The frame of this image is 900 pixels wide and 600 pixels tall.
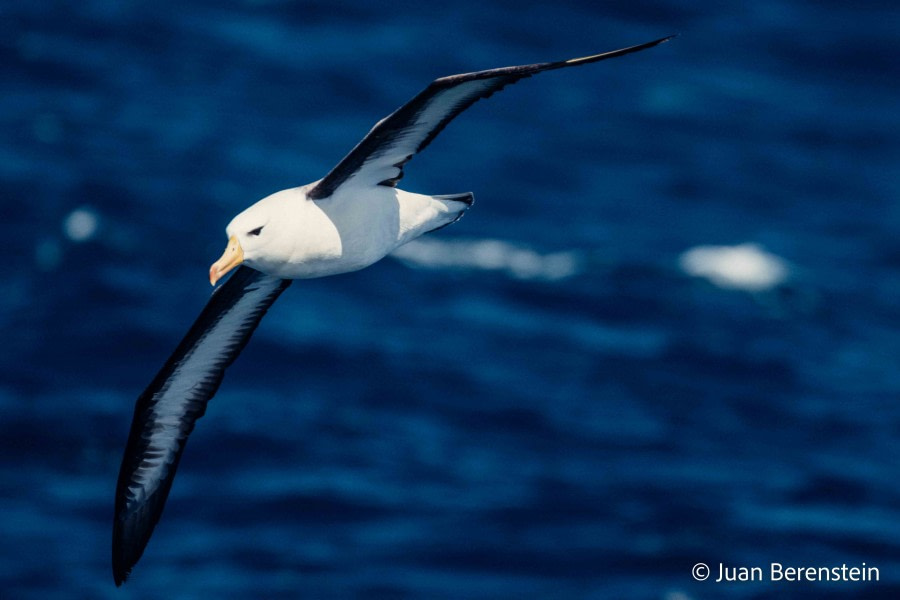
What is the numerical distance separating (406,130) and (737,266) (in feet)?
73.5

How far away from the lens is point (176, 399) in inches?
590

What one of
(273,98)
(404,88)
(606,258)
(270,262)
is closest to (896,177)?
(606,258)

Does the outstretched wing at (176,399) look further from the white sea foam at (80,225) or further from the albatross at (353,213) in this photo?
the white sea foam at (80,225)

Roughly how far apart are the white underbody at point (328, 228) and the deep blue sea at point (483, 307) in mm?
13390

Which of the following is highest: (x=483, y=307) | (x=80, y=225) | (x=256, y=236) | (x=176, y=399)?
(x=80, y=225)

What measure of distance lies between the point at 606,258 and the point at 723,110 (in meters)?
7.48

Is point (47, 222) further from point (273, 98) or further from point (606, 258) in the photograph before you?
point (606, 258)

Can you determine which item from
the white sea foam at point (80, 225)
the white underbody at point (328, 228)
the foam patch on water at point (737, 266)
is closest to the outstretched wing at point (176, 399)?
the white underbody at point (328, 228)

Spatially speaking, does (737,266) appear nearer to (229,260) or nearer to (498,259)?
(498,259)

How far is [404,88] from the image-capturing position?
121ft

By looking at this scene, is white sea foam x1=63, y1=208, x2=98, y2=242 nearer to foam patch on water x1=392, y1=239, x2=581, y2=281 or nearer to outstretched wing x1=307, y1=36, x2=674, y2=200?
foam patch on water x1=392, y1=239, x2=581, y2=281

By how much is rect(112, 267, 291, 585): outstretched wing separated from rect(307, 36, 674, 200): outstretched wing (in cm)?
214

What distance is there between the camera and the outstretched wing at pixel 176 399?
14391 millimetres

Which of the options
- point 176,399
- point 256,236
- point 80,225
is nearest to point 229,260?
point 256,236
